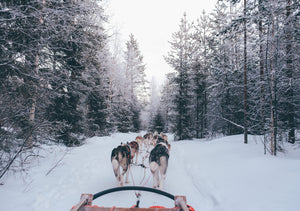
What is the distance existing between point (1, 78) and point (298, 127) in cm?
1249

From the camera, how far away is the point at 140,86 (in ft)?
108

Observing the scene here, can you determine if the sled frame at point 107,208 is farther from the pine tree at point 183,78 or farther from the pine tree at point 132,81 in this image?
the pine tree at point 132,81

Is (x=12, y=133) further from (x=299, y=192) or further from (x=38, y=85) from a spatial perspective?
(x=299, y=192)

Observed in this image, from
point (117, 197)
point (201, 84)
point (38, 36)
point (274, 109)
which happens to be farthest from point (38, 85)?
point (201, 84)

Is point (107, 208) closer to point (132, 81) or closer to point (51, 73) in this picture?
point (51, 73)

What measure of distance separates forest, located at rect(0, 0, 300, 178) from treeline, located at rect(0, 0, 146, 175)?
34mm

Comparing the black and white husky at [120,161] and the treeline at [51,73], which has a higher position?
the treeline at [51,73]

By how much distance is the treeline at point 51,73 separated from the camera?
157 inches

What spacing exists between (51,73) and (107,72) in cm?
1444

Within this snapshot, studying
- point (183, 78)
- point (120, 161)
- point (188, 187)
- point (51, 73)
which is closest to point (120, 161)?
point (120, 161)

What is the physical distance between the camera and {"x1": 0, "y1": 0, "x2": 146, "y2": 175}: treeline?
3977 millimetres

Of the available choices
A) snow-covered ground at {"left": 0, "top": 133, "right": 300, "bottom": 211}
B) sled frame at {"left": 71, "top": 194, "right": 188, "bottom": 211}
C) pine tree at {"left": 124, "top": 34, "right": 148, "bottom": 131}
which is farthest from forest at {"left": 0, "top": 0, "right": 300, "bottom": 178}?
sled frame at {"left": 71, "top": 194, "right": 188, "bottom": 211}

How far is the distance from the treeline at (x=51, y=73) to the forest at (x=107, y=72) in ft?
0.11

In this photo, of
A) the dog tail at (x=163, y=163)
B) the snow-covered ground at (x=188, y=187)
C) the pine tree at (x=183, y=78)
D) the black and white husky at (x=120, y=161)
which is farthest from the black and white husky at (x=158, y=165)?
the pine tree at (x=183, y=78)
